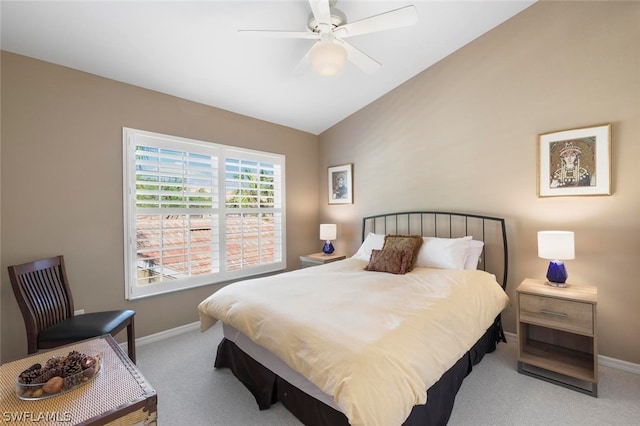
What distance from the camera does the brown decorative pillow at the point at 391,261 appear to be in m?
2.77

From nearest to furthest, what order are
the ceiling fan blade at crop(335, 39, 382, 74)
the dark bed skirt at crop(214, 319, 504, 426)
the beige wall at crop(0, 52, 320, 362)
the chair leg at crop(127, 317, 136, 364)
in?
Answer: the dark bed skirt at crop(214, 319, 504, 426) → the ceiling fan blade at crop(335, 39, 382, 74) → the beige wall at crop(0, 52, 320, 362) → the chair leg at crop(127, 317, 136, 364)

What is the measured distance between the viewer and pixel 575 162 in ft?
8.13

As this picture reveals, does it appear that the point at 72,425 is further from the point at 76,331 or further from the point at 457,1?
A: the point at 457,1

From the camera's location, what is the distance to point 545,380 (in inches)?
86.2

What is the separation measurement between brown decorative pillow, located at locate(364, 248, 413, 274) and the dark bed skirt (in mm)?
892

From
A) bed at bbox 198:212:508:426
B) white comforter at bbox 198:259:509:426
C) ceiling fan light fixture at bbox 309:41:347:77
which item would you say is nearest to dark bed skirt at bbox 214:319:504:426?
bed at bbox 198:212:508:426

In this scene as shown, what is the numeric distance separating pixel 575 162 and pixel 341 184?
270cm

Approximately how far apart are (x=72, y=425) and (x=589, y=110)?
13.0 ft

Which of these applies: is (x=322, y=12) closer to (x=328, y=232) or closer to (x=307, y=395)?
(x=307, y=395)

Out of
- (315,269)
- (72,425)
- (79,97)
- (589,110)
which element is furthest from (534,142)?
(79,97)

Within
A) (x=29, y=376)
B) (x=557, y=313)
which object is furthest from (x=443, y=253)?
(x=29, y=376)

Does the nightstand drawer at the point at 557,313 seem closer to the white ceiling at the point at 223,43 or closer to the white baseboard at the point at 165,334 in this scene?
the white ceiling at the point at 223,43

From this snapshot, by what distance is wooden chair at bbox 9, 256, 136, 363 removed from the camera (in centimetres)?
202

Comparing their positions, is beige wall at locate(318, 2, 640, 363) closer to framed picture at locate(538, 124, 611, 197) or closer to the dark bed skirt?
framed picture at locate(538, 124, 611, 197)
